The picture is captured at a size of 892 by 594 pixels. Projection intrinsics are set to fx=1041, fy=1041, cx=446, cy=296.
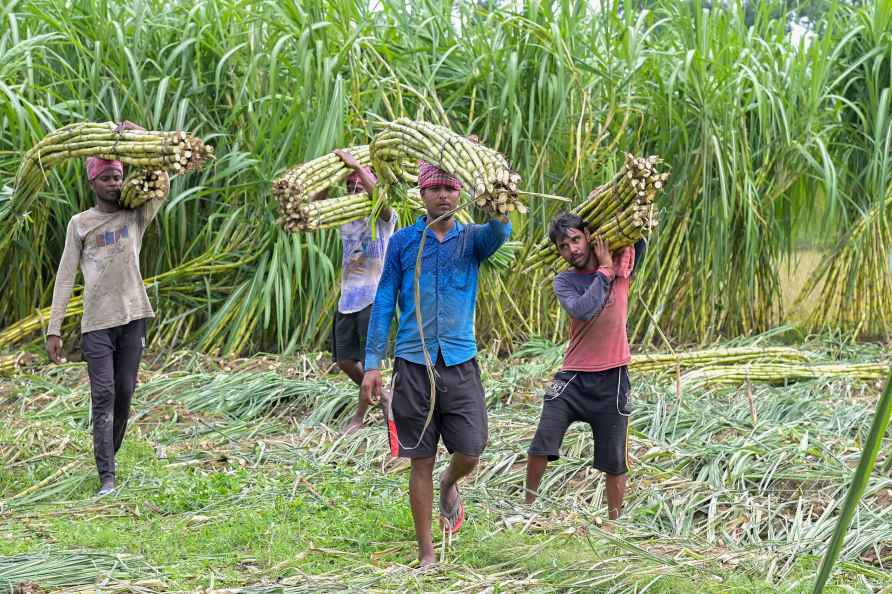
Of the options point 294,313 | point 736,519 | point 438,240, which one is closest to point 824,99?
point 294,313

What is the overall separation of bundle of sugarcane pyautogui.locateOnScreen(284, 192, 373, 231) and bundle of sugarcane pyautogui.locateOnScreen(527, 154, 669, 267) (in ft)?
4.90

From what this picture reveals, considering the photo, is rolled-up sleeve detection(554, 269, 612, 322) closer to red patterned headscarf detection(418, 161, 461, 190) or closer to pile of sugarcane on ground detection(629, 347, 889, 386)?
red patterned headscarf detection(418, 161, 461, 190)

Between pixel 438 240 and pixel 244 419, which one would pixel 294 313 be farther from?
pixel 438 240

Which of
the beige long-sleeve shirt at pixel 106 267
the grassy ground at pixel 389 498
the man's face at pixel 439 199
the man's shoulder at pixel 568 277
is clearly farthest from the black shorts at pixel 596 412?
the beige long-sleeve shirt at pixel 106 267

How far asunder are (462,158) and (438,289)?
422mm

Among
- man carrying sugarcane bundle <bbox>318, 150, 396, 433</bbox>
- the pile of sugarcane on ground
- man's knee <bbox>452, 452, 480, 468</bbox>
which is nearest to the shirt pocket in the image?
man's knee <bbox>452, 452, 480, 468</bbox>

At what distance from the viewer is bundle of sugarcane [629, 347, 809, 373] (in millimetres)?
6004

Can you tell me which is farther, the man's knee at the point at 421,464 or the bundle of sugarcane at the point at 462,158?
the man's knee at the point at 421,464

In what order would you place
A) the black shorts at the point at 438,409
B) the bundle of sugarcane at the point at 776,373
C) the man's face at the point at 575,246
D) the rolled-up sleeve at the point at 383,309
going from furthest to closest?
the bundle of sugarcane at the point at 776,373, the man's face at the point at 575,246, the rolled-up sleeve at the point at 383,309, the black shorts at the point at 438,409

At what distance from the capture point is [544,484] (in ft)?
14.0

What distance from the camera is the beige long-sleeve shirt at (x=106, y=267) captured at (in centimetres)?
441

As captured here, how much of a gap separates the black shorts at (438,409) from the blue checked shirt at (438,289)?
0.05 metres

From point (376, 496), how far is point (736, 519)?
1406 millimetres

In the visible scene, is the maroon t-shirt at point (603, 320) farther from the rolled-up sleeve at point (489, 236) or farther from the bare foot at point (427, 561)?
the bare foot at point (427, 561)
